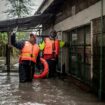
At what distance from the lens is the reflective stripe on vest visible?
17203 millimetres

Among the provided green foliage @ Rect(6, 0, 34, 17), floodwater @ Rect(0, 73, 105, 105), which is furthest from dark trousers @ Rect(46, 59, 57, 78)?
green foliage @ Rect(6, 0, 34, 17)

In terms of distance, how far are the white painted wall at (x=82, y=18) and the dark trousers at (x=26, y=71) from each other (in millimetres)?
2305

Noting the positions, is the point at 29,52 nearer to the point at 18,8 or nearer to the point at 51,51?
the point at 51,51

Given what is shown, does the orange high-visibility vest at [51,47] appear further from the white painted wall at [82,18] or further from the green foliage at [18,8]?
the green foliage at [18,8]

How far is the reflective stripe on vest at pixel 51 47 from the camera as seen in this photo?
17203 mm

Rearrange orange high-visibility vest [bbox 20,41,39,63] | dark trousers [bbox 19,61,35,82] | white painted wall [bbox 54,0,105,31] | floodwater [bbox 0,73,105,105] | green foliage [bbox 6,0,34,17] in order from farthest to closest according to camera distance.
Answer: green foliage [bbox 6,0,34,17]
dark trousers [bbox 19,61,35,82]
orange high-visibility vest [bbox 20,41,39,63]
white painted wall [bbox 54,0,105,31]
floodwater [bbox 0,73,105,105]

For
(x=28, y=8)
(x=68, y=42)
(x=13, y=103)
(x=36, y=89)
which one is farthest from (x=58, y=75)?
(x=28, y=8)

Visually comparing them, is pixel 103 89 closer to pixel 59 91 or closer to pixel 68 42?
pixel 59 91

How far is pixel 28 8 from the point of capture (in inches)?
1330

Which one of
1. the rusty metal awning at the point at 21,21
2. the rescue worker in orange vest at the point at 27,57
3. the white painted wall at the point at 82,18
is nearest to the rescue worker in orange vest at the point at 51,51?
the white painted wall at the point at 82,18

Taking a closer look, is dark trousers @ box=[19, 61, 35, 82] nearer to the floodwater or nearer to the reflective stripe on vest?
the floodwater

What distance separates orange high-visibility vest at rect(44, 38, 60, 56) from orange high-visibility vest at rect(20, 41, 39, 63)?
2069mm

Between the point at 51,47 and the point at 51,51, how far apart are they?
206 mm

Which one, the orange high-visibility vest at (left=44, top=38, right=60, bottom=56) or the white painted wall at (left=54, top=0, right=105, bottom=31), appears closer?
the white painted wall at (left=54, top=0, right=105, bottom=31)
